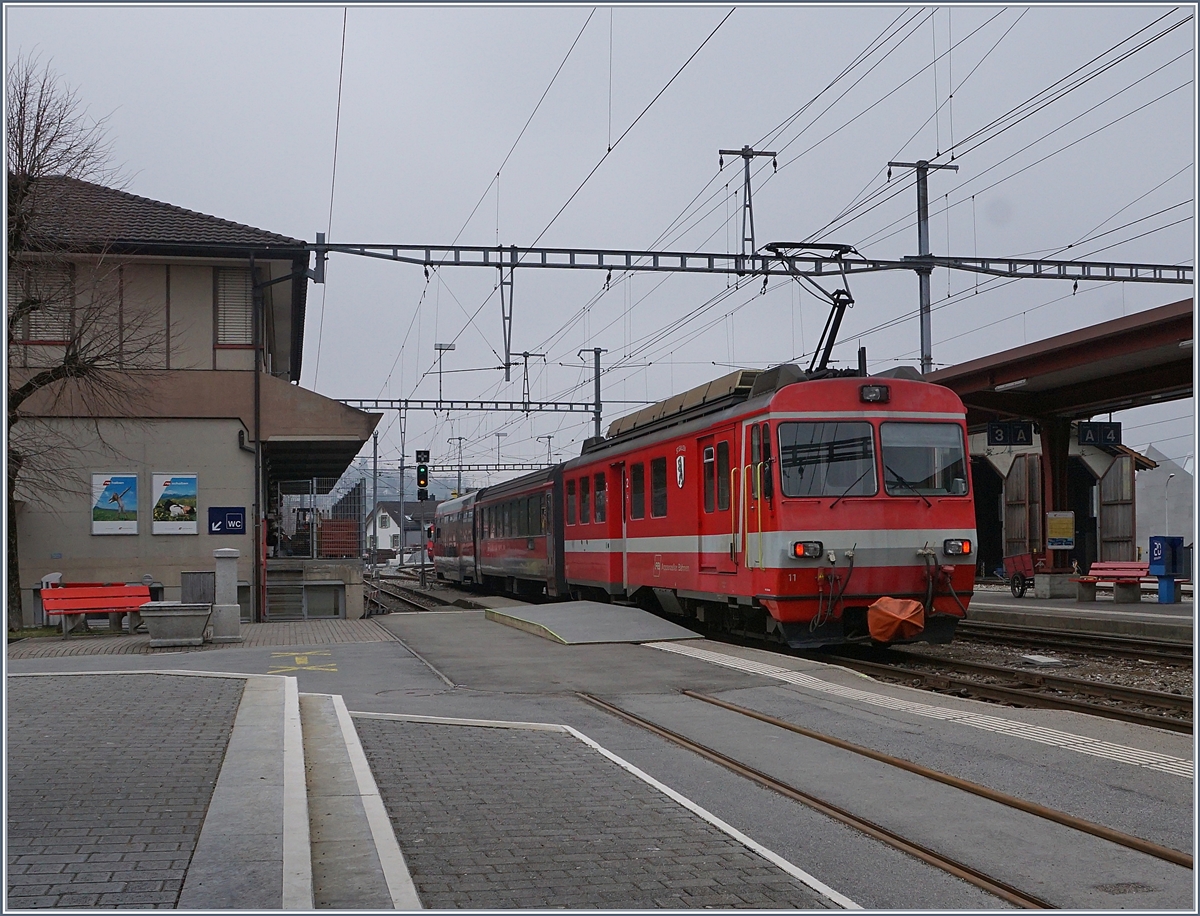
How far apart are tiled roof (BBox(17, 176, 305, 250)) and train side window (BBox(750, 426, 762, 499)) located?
44.3 feet

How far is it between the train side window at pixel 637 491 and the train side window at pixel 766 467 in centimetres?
484

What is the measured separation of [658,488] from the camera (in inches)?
712

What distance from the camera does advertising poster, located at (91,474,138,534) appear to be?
2458cm

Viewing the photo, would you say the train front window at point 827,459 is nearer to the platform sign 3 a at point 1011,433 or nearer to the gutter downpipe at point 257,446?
the platform sign 3 a at point 1011,433

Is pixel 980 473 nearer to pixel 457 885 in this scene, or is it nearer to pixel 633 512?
pixel 633 512

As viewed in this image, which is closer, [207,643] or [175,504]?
[207,643]

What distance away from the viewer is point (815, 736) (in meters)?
9.01

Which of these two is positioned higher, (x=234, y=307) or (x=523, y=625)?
(x=234, y=307)

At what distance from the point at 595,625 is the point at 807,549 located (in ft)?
14.4

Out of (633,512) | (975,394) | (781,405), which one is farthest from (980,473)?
(781,405)

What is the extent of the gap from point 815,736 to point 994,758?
1432 millimetres

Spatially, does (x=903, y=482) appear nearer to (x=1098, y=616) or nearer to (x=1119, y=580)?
(x=1098, y=616)

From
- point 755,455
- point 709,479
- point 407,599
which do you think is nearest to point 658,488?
point 709,479

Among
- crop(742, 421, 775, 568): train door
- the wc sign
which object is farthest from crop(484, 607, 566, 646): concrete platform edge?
the wc sign
